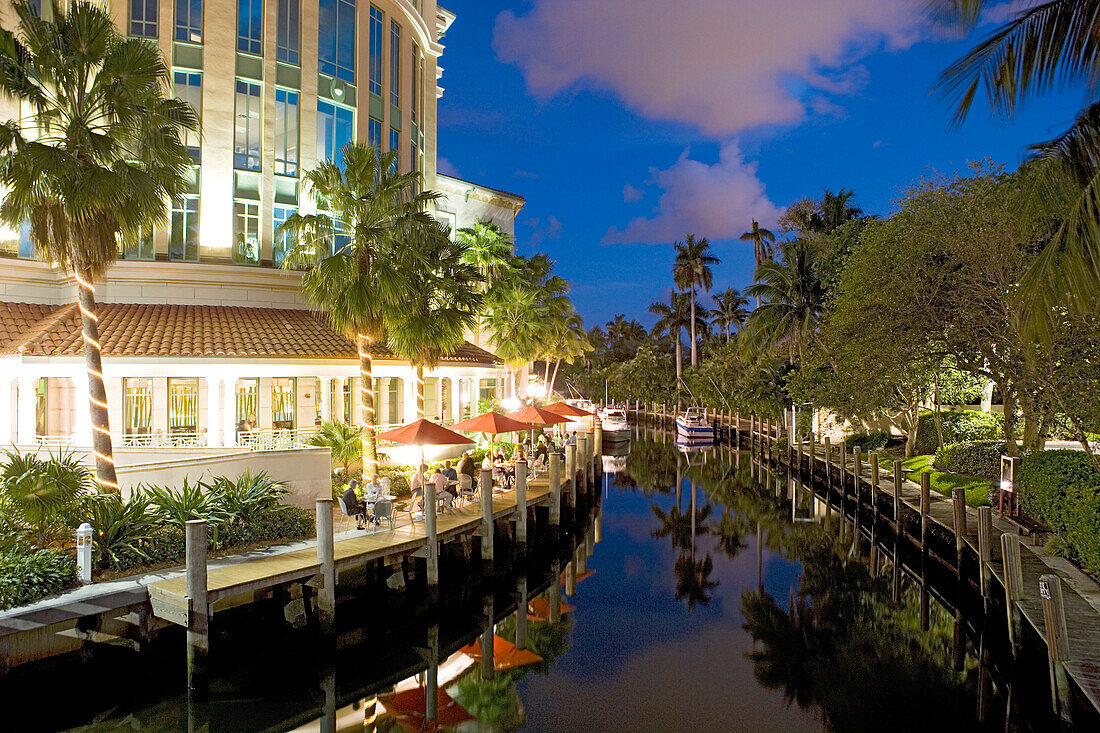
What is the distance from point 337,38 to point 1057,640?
109 ft

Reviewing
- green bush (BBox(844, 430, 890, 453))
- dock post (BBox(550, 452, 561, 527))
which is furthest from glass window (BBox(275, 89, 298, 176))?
green bush (BBox(844, 430, 890, 453))

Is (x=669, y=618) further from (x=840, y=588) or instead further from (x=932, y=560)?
(x=932, y=560)

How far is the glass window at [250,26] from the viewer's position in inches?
1182

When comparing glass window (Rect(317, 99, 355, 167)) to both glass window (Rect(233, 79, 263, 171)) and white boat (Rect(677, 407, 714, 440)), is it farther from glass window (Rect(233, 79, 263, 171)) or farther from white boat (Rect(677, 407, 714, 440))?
white boat (Rect(677, 407, 714, 440))

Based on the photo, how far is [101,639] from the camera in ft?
43.8

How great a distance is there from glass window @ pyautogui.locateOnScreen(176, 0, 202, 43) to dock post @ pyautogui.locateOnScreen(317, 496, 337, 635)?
77.5 feet

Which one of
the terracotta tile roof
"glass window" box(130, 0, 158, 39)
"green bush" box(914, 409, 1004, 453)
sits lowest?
"green bush" box(914, 409, 1004, 453)

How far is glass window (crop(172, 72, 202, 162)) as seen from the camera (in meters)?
28.9

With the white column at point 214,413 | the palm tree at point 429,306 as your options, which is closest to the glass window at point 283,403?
the white column at point 214,413

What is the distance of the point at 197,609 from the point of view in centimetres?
1253

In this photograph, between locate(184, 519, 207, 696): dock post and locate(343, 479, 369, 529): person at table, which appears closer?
locate(184, 519, 207, 696): dock post

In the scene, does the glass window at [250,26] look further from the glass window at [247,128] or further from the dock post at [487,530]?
the dock post at [487,530]

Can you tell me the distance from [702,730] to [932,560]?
40.8 feet

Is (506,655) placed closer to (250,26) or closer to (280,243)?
(280,243)
